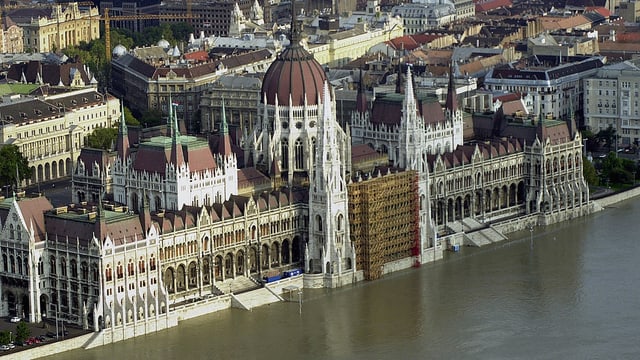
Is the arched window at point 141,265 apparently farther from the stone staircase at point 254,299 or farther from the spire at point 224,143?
the spire at point 224,143

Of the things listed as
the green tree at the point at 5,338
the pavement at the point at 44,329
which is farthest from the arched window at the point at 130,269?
the green tree at the point at 5,338

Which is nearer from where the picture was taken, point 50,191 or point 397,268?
point 397,268

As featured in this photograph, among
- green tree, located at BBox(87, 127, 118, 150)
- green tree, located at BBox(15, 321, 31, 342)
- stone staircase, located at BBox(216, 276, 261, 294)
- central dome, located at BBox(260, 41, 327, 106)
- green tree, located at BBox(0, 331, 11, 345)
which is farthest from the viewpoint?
green tree, located at BBox(87, 127, 118, 150)

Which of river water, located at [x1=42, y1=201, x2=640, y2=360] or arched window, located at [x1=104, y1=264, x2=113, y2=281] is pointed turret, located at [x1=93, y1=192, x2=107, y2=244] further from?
river water, located at [x1=42, y1=201, x2=640, y2=360]

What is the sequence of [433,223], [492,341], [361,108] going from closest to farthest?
[492,341] → [433,223] → [361,108]

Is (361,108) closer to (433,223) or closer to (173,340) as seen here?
(433,223)

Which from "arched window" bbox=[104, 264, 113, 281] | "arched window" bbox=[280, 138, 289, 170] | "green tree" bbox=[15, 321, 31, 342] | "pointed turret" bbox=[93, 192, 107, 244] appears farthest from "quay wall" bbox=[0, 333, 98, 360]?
"arched window" bbox=[280, 138, 289, 170]

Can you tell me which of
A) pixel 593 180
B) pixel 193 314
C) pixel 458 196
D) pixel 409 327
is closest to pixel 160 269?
pixel 193 314

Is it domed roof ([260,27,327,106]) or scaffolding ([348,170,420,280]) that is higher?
domed roof ([260,27,327,106])
